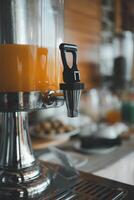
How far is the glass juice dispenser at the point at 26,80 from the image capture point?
45cm

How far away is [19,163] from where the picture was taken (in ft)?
1.67

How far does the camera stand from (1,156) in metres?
0.52

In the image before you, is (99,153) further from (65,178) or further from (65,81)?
(65,81)

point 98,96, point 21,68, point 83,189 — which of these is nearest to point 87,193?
point 83,189

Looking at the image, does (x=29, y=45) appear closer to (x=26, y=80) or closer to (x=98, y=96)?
(x=26, y=80)

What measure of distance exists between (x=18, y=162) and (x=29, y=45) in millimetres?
212

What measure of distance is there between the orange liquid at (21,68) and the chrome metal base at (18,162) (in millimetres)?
75

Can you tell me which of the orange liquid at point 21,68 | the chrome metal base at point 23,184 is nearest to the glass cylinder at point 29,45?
the orange liquid at point 21,68

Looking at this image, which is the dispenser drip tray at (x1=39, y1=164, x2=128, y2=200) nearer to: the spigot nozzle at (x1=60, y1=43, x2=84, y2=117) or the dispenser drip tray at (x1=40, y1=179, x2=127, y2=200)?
the dispenser drip tray at (x1=40, y1=179, x2=127, y2=200)

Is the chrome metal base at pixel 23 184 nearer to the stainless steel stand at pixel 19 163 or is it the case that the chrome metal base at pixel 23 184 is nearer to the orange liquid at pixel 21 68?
the stainless steel stand at pixel 19 163

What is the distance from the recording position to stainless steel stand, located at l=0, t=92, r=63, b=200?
48 cm

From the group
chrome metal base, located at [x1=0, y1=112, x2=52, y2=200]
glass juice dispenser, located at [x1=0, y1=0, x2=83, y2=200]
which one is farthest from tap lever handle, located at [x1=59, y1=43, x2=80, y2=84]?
→ chrome metal base, located at [x1=0, y1=112, x2=52, y2=200]

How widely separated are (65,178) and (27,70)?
0.24m

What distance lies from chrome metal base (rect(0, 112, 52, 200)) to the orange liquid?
0.25ft
